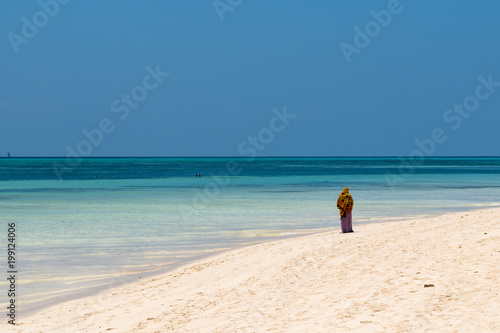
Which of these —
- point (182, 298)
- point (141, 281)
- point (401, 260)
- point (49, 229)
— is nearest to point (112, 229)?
point (49, 229)

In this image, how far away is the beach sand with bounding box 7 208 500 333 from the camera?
715 centimetres

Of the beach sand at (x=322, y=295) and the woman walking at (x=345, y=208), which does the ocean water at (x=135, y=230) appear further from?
the woman walking at (x=345, y=208)

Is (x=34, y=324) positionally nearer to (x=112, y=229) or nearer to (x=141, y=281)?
(x=141, y=281)

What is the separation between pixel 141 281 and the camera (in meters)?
12.0

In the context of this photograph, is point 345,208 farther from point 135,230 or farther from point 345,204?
point 135,230

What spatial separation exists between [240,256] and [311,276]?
3.92m

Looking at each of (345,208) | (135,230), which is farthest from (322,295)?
(135,230)

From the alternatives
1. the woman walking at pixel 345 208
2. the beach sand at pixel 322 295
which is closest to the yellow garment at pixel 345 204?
the woman walking at pixel 345 208

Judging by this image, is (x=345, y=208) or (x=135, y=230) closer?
(x=345, y=208)

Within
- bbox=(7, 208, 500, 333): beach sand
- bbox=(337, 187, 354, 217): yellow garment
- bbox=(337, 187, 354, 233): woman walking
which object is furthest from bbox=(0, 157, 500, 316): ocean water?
bbox=(337, 187, 354, 217): yellow garment

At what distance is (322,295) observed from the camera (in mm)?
8648

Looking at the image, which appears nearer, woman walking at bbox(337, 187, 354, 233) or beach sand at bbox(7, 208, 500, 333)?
beach sand at bbox(7, 208, 500, 333)

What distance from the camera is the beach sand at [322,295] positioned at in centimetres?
715

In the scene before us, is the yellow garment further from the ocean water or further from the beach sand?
the beach sand
